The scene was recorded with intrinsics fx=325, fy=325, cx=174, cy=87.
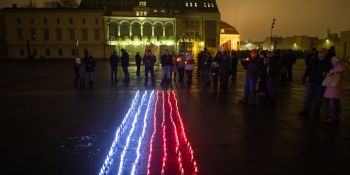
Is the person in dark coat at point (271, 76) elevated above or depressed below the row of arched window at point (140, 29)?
below

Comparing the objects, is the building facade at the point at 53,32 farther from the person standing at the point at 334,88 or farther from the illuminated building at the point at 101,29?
the person standing at the point at 334,88

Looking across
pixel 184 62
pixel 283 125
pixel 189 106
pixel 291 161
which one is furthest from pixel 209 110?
pixel 184 62

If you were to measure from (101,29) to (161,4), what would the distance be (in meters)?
22.3

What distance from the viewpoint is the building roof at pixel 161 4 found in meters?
84.2

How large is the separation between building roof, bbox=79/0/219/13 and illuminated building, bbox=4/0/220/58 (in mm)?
261

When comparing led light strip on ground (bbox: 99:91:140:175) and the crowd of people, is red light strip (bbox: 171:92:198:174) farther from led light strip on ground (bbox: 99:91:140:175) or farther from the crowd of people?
the crowd of people

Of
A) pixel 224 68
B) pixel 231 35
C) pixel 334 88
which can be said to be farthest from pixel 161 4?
pixel 334 88

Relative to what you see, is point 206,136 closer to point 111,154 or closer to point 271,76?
point 111,154

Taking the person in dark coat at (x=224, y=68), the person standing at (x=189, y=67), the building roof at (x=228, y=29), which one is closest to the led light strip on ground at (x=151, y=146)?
the person in dark coat at (x=224, y=68)

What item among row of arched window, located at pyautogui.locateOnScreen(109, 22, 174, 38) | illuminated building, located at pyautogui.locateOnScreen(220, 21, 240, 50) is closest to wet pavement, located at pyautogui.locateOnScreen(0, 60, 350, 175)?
row of arched window, located at pyautogui.locateOnScreen(109, 22, 174, 38)

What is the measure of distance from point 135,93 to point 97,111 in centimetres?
412

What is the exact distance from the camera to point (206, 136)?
717cm

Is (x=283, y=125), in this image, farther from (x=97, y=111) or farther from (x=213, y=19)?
(x=213, y=19)

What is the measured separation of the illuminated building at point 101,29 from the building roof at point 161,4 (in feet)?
0.86
